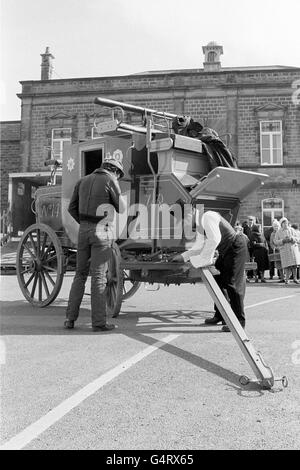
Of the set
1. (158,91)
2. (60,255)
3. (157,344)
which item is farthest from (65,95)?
(157,344)

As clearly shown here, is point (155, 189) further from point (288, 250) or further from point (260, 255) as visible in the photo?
point (260, 255)

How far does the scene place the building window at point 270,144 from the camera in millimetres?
27031

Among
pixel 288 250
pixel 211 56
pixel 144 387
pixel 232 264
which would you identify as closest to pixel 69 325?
pixel 232 264

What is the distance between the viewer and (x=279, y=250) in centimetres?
1374

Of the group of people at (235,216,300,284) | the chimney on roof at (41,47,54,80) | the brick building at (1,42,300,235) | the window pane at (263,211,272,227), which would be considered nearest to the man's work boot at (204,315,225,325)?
the group of people at (235,216,300,284)

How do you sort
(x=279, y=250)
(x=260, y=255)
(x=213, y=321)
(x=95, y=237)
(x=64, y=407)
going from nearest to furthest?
(x=64, y=407), (x=95, y=237), (x=213, y=321), (x=279, y=250), (x=260, y=255)

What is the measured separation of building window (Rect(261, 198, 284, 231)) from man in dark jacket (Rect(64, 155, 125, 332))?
2077 centimetres

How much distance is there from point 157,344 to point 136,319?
175cm

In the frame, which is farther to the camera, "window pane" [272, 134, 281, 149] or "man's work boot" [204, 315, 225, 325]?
"window pane" [272, 134, 281, 149]

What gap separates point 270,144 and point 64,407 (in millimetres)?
25184

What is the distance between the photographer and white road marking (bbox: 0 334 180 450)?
2.89 meters

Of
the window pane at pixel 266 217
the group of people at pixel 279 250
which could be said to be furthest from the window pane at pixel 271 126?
the group of people at pixel 279 250

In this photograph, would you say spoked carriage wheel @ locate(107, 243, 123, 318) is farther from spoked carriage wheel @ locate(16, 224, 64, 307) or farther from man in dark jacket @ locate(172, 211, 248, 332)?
spoked carriage wheel @ locate(16, 224, 64, 307)

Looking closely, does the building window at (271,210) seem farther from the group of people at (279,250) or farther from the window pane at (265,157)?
the group of people at (279,250)
